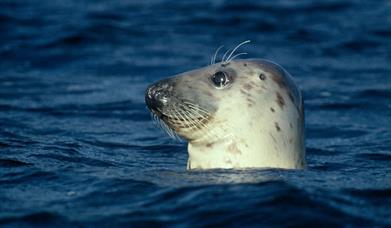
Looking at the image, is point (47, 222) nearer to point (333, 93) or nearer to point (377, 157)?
point (377, 157)

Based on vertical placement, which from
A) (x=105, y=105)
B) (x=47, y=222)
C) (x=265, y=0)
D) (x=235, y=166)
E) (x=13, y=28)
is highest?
(x=265, y=0)

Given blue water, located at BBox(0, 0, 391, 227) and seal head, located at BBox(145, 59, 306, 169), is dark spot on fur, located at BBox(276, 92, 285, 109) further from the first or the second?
blue water, located at BBox(0, 0, 391, 227)

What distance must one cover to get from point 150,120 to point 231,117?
4302 mm

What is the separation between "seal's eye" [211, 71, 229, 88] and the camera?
823cm

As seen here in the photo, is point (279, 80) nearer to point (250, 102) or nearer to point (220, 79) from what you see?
point (250, 102)

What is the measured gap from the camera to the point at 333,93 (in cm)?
1388

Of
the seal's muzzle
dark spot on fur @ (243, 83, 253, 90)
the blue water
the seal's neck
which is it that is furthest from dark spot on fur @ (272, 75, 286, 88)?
the seal's muzzle

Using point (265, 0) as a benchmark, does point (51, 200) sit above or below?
below

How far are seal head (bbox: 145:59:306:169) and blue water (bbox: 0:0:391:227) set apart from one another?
20 cm

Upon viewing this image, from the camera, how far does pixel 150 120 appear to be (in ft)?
40.4

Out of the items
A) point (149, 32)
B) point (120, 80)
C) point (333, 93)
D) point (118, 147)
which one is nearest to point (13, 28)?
point (149, 32)

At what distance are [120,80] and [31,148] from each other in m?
4.94

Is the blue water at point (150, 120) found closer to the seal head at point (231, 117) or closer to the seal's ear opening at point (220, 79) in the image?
the seal head at point (231, 117)

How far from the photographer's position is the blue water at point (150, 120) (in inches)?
278
